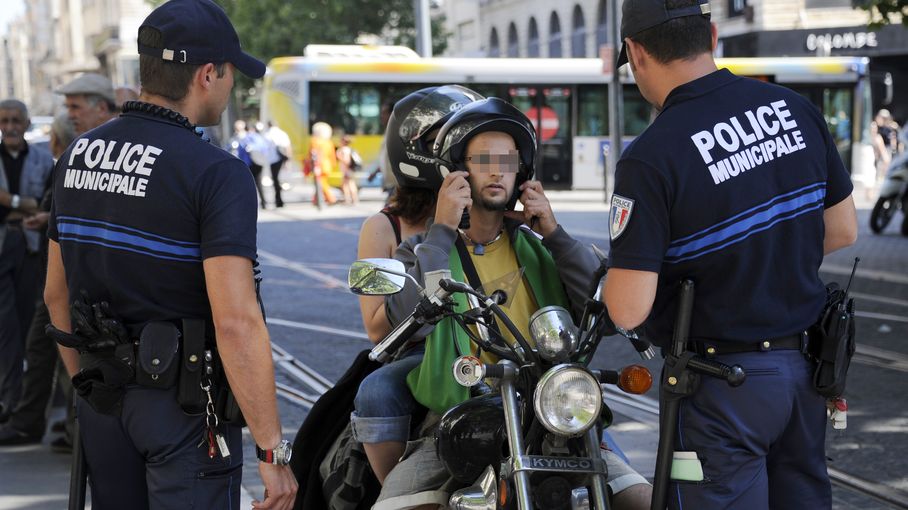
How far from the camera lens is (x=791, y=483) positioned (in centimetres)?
300

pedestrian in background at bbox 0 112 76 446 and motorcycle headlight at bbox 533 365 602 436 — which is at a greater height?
motorcycle headlight at bbox 533 365 602 436

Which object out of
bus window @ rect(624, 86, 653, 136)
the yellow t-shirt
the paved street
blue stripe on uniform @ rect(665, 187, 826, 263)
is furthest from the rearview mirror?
bus window @ rect(624, 86, 653, 136)

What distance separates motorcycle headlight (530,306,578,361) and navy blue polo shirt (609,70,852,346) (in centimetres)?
18

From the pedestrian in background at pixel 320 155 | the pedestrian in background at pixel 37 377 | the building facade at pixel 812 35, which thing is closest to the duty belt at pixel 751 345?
the pedestrian in background at pixel 37 377

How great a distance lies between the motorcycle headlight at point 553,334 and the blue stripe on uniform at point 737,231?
0.94 ft

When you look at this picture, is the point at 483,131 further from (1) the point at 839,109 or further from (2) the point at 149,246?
(1) the point at 839,109

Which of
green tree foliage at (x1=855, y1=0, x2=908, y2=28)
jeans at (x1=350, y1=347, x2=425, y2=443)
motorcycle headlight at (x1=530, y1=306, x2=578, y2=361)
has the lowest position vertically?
jeans at (x1=350, y1=347, x2=425, y2=443)

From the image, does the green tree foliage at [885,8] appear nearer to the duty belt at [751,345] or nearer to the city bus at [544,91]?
the duty belt at [751,345]

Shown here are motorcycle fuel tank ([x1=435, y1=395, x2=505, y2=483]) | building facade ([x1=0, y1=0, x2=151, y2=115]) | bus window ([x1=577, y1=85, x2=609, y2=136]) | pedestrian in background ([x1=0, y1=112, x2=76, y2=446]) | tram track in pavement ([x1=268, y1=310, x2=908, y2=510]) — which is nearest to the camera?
motorcycle fuel tank ([x1=435, y1=395, x2=505, y2=483])

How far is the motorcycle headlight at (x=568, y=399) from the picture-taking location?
9.34 ft

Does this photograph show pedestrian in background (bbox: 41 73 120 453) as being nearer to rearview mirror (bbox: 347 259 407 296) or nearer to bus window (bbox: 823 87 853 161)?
rearview mirror (bbox: 347 259 407 296)

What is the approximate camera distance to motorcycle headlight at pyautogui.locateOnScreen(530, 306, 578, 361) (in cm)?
290

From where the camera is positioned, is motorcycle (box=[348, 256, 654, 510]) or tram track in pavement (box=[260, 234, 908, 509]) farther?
tram track in pavement (box=[260, 234, 908, 509])

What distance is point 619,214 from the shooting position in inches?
113
